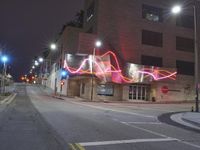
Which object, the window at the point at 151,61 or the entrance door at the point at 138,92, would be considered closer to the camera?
the entrance door at the point at 138,92

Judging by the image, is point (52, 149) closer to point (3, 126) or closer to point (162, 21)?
point (3, 126)

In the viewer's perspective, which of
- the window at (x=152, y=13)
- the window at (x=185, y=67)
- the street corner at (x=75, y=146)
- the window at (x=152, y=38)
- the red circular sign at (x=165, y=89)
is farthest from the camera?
the window at (x=185, y=67)

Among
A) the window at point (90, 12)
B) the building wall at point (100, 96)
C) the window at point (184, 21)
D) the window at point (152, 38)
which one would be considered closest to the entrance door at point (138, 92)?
the building wall at point (100, 96)

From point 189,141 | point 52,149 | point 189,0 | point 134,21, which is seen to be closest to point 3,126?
point 52,149

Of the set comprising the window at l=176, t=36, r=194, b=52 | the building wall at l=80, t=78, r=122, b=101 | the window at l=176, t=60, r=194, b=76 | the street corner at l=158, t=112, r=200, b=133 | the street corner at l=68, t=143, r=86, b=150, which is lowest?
the street corner at l=158, t=112, r=200, b=133

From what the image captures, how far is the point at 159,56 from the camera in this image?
53219 millimetres

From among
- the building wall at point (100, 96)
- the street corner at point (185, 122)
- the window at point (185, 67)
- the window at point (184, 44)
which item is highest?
the window at point (184, 44)

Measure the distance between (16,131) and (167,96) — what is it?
144ft

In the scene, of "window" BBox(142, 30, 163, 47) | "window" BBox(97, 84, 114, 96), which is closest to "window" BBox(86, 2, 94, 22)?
"window" BBox(142, 30, 163, 47)

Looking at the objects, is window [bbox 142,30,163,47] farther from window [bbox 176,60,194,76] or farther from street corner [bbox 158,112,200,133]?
street corner [bbox 158,112,200,133]

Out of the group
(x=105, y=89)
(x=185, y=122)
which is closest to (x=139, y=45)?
(x=105, y=89)

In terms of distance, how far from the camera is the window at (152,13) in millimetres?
53094

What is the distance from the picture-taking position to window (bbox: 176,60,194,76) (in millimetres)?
55028

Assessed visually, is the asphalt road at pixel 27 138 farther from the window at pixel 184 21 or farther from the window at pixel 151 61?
the window at pixel 184 21
